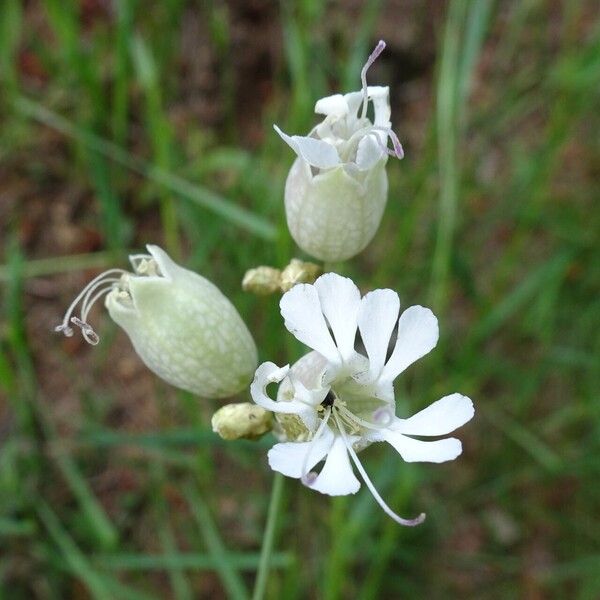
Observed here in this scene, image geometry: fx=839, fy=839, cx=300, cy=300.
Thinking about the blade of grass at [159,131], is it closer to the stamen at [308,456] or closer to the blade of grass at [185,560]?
the blade of grass at [185,560]

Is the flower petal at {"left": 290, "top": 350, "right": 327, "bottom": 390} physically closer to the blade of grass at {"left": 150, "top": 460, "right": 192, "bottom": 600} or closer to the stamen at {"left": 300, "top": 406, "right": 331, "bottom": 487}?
the stamen at {"left": 300, "top": 406, "right": 331, "bottom": 487}

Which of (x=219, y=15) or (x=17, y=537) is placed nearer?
(x=17, y=537)

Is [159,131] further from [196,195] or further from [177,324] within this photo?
[177,324]

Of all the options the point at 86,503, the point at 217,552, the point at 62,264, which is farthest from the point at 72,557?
the point at 62,264

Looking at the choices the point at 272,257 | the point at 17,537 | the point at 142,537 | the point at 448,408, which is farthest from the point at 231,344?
the point at 142,537

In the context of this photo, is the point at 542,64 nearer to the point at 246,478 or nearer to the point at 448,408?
the point at 246,478

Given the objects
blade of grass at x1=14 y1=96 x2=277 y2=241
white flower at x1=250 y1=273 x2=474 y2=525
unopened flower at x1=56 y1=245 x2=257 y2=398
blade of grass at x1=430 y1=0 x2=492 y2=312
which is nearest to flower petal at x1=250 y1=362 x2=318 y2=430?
white flower at x1=250 y1=273 x2=474 y2=525

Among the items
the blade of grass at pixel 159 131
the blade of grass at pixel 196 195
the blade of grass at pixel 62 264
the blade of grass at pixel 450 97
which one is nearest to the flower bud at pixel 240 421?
the blade of grass at pixel 196 195
